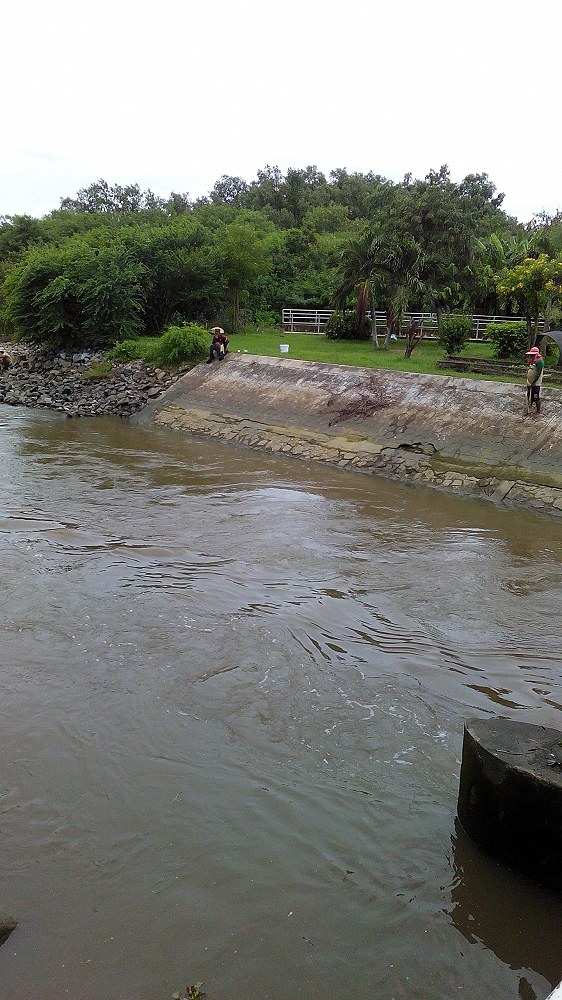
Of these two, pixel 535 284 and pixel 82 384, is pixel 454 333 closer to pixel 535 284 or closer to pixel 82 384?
pixel 535 284

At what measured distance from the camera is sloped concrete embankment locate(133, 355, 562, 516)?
50.3 feet

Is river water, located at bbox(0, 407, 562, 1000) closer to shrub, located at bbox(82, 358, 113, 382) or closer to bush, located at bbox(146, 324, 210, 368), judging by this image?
bush, located at bbox(146, 324, 210, 368)

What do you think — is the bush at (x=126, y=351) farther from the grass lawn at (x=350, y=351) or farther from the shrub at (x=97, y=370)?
the grass lawn at (x=350, y=351)

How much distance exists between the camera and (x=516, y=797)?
4.28 meters

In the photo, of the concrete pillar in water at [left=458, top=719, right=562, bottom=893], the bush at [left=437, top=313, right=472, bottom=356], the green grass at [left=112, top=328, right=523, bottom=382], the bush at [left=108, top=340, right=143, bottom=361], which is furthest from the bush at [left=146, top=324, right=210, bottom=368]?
the concrete pillar in water at [left=458, top=719, right=562, bottom=893]

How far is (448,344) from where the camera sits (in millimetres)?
24344

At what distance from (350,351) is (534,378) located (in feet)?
38.7

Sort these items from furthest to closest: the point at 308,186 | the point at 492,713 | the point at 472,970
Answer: the point at 308,186 < the point at 492,713 < the point at 472,970

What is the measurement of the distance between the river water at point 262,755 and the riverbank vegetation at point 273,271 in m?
13.9

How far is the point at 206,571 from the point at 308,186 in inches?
2231

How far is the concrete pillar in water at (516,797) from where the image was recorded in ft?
13.7

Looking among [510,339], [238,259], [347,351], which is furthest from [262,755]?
[238,259]

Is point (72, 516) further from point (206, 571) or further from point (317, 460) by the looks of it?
point (317, 460)

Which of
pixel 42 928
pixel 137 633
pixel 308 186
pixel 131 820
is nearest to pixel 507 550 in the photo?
pixel 137 633
